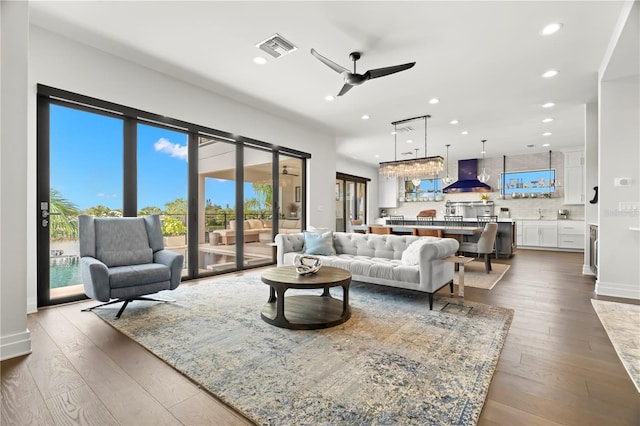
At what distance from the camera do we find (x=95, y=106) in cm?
368

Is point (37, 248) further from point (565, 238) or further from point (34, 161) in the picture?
point (565, 238)

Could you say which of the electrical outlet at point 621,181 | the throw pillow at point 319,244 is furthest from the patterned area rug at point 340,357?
the electrical outlet at point 621,181

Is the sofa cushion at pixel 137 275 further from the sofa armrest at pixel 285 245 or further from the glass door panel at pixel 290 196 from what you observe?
the glass door panel at pixel 290 196

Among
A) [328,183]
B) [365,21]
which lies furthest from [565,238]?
[365,21]

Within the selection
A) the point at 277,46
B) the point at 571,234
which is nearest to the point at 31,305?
the point at 277,46

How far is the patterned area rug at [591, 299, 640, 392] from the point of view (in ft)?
7.00

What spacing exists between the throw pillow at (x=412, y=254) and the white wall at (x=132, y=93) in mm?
3223

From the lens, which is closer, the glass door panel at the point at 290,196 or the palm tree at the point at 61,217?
the palm tree at the point at 61,217

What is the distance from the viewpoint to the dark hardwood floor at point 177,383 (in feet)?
5.15

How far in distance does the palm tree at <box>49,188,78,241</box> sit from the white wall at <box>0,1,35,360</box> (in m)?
1.36

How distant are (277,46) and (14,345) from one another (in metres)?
3.63

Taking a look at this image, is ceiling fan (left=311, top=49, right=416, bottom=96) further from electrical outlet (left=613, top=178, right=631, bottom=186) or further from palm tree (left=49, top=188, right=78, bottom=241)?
palm tree (left=49, top=188, right=78, bottom=241)

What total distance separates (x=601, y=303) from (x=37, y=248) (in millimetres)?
6402

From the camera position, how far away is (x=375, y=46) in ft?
11.6
